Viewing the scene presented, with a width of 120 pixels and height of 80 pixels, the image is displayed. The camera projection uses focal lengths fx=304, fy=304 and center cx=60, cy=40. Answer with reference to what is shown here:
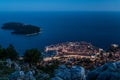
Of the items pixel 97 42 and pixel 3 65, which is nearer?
pixel 3 65

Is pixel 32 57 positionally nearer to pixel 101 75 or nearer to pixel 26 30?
pixel 101 75

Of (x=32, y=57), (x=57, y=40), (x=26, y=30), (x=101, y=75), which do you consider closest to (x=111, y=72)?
(x=101, y=75)

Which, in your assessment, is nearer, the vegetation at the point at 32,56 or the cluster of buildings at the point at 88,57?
the vegetation at the point at 32,56

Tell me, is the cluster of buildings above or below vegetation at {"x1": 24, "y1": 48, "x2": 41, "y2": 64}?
below

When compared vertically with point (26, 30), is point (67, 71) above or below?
above

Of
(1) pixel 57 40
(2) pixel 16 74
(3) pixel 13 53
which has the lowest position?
(1) pixel 57 40

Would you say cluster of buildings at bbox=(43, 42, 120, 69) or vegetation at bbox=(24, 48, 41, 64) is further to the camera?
cluster of buildings at bbox=(43, 42, 120, 69)

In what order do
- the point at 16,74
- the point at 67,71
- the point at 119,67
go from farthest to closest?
the point at 16,74 < the point at 67,71 < the point at 119,67

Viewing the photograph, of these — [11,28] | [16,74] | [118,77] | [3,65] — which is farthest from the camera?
[11,28]

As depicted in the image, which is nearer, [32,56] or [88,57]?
[32,56]

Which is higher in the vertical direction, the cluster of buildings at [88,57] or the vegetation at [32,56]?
the vegetation at [32,56]

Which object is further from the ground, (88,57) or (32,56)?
(32,56)
